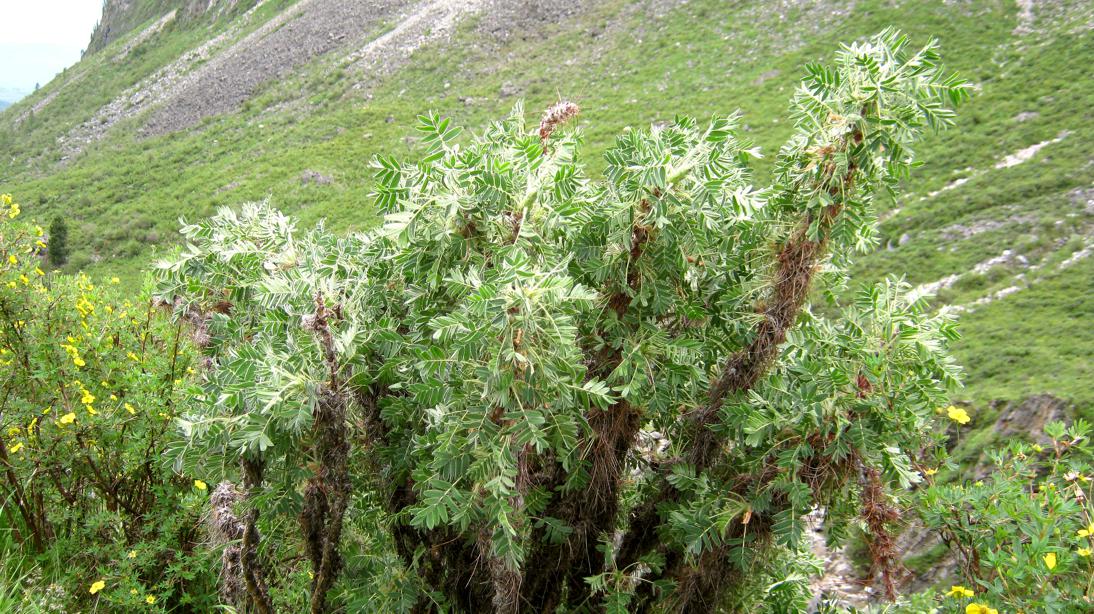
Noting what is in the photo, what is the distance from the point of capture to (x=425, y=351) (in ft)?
9.15

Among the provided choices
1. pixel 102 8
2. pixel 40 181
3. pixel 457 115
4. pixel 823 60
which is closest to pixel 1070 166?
pixel 823 60

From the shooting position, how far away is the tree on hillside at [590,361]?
9.35 feet

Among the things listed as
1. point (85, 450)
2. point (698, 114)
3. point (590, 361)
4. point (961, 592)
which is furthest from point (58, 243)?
point (961, 592)

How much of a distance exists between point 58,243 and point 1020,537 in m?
31.8

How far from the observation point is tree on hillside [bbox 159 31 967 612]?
285 centimetres

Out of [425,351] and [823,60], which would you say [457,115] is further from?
[425,351]

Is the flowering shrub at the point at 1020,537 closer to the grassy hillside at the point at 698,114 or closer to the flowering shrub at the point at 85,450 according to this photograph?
the grassy hillside at the point at 698,114

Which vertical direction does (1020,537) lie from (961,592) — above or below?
above

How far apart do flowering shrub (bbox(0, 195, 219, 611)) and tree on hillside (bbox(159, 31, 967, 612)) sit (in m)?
1.58

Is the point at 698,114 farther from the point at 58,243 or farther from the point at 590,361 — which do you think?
the point at 58,243

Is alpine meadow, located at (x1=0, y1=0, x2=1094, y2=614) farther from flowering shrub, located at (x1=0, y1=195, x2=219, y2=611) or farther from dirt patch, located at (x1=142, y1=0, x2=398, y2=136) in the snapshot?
dirt patch, located at (x1=142, y1=0, x2=398, y2=136)

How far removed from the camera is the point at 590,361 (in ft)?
11.0

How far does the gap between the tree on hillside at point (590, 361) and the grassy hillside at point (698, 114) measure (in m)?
0.74

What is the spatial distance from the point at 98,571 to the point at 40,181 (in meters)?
40.3
